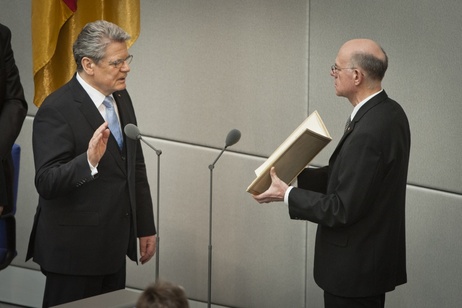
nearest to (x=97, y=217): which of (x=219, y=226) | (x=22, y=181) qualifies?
(x=219, y=226)

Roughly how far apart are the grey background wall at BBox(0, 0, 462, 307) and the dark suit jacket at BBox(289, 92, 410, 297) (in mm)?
987

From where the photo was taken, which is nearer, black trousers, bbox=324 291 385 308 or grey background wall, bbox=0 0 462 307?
black trousers, bbox=324 291 385 308

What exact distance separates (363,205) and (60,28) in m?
2.29

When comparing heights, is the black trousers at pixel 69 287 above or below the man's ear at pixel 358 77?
below

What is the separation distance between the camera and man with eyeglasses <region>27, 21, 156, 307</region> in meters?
3.98

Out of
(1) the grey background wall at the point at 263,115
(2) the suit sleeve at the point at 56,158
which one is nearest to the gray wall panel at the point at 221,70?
(1) the grey background wall at the point at 263,115

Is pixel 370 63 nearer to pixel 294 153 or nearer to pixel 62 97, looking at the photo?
pixel 294 153

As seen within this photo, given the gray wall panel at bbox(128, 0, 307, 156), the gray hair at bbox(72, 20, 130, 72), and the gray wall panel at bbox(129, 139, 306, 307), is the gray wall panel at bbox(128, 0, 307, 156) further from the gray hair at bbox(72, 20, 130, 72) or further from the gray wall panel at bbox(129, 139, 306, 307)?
the gray hair at bbox(72, 20, 130, 72)

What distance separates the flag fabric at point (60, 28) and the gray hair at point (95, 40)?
108 centimetres

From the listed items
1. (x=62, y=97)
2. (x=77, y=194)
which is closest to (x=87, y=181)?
(x=77, y=194)

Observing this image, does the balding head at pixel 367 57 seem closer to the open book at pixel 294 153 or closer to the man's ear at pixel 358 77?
the man's ear at pixel 358 77

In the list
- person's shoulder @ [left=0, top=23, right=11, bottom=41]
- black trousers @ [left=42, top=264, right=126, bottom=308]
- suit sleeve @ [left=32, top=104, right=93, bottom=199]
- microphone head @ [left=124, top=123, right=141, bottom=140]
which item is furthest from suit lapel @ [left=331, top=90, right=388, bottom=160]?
person's shoulder @ [left=0, top=23, right=11, bottom=41]

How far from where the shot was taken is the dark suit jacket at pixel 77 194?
395cm

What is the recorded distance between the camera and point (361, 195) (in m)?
3.76
